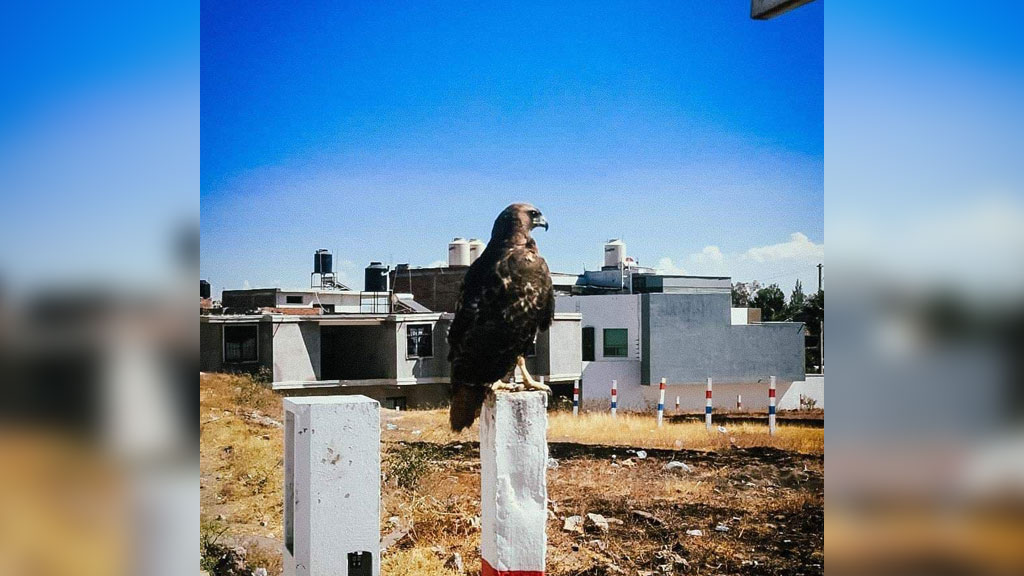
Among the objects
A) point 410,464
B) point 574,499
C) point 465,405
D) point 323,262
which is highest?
point 323,262

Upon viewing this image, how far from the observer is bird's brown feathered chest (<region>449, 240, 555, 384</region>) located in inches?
137

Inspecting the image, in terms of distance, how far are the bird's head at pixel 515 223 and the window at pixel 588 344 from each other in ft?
6.77

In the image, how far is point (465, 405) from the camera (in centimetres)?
345

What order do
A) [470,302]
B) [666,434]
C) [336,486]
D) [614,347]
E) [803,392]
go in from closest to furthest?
[336,486] → [470,302] → [803,392] → [666,434] → [614,347]

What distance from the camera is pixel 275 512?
4656 millimetres

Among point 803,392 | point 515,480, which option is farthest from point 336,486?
point 803,392

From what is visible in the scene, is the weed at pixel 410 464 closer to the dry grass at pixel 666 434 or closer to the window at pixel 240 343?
the dry grass at pixel 666 434

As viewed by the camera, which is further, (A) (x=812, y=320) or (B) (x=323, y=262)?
(A) (x=812, y=320)

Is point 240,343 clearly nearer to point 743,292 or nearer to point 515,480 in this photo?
point 515,480

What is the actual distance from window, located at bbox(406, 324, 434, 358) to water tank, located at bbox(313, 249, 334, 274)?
645 millimetres

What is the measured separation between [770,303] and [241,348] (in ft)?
10.7

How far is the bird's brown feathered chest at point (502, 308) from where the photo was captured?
3.48 metres

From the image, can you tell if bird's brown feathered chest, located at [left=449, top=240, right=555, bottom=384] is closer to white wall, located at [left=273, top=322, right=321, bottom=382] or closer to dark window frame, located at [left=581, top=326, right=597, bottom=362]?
white wall, located at [left=273, top=322, right=321, bottom=382]
